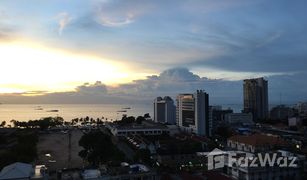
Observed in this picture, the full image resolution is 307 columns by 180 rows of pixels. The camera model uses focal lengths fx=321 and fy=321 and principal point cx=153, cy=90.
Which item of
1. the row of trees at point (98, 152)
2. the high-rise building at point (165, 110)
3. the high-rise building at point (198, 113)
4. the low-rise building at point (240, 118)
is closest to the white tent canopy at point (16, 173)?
the row of trees at point (98, 152)

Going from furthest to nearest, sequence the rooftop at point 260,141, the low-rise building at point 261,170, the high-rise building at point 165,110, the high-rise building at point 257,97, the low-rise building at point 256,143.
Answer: the high-rise building at point 257,97
the high-rise building at point 165,110
the rooftop at point 260,141
the low-rise building at point 256,143
the low-rise building at point 261,170

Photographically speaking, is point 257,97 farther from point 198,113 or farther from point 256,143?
point 256,143

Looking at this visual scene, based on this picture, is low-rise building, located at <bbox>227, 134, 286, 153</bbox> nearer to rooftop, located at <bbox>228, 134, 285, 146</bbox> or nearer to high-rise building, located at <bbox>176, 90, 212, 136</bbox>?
rooftop, located at <bbox>228, 134, 285, 146</bbox>

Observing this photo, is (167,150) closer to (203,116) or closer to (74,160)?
(74,160)

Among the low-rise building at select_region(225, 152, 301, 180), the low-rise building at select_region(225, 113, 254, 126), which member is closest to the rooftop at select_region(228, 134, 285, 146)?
the low-rise building at select_region(225, 152, 301, 180)

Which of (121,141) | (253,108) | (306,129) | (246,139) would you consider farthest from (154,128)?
(253,108)

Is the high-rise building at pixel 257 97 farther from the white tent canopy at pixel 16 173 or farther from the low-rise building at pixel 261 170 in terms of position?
the white tent canopy at pixel 16 173

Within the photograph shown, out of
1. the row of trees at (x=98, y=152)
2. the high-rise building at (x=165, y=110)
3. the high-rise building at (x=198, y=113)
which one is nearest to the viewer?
the row of trees at (x=98, y=152)
